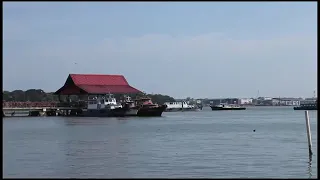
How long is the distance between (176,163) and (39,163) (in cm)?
612

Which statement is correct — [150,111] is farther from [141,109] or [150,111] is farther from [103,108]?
[103,108]

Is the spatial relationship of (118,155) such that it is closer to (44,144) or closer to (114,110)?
(44,144)

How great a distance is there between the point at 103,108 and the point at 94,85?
12754 mm

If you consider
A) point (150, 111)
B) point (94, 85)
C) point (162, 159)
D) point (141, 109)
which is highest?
point (94, 85)

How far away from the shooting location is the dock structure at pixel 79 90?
103625 millimetres

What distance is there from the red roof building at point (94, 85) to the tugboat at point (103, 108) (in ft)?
14.6

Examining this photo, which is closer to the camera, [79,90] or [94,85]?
[79,90]

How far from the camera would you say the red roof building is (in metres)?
104

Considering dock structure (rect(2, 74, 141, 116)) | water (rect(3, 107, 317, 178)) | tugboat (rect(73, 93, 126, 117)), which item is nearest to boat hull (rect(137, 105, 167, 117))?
tugboat (rect(73, 93, 126, 117))

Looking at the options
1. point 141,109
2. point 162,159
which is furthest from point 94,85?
point 162,159

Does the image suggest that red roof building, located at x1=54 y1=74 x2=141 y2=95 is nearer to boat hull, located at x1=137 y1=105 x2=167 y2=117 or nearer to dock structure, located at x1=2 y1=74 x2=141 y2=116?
dock structure, located at x1=2 y1=74 x2=141 y2=116

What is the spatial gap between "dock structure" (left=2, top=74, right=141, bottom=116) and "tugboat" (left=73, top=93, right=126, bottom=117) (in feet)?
12.9

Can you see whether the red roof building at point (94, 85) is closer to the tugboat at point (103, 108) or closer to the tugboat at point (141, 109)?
the tugboat at point (103, 108)

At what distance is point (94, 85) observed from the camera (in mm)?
106250
